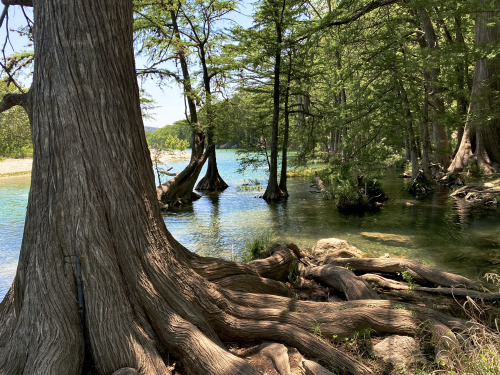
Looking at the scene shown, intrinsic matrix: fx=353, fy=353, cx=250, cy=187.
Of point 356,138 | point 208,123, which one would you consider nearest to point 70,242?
point 356,138

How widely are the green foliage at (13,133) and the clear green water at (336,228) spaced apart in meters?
31.3

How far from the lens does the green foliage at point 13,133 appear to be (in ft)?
147

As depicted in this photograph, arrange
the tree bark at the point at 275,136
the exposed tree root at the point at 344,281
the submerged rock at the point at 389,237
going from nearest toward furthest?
the exposed tree root at the point at 344,281 < the submerged rock at the point at 389,237 < the tree bark at the point at 275,136

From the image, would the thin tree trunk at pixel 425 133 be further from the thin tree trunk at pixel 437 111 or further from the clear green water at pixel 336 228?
the clear green water at pixel 336 228

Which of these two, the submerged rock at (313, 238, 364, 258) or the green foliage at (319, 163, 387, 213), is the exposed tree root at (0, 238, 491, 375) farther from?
the green foliage at (319, 163, 387, 213)

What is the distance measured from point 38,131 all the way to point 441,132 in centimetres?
2115

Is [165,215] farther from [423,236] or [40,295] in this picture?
[40,295]

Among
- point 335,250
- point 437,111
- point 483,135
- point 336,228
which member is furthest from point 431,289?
point 437,111

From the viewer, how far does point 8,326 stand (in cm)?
313

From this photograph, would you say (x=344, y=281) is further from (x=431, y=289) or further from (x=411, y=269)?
(x=411, y=269)

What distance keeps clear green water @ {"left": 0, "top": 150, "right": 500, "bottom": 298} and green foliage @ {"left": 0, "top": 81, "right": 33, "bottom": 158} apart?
31.3 m

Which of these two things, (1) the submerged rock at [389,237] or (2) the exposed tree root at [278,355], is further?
(1) the submerged rock at [389,237]

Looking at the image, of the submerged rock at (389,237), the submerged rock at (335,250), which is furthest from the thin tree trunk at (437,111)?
the submerged rock at (335,250)

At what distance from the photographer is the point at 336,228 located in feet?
39.6
